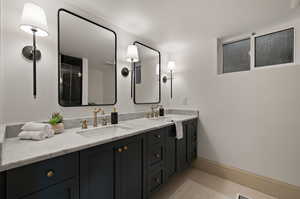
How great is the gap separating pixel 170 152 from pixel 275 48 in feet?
6.72

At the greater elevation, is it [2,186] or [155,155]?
[2,186]

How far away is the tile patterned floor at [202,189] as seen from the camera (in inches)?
65.4

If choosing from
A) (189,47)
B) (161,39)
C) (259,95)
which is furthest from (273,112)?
(161,39)

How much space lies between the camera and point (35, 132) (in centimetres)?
98

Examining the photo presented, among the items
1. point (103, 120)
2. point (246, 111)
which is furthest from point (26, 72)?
A: point (246, 111)

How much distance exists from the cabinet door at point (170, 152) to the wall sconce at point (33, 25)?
59.1 inches

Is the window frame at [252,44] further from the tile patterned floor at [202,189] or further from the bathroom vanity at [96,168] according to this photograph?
the tile patterned floor at [202,189]

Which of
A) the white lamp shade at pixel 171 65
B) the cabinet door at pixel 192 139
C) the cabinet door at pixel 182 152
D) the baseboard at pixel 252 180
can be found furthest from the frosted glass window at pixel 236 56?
the baseboard at pixel 252 180

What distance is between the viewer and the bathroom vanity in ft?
2.24

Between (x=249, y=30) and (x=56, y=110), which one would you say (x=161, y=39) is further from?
(x=56, y=110)

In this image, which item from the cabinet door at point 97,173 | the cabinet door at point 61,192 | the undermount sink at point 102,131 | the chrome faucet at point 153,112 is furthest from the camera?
the chrome faucet at point 153,112

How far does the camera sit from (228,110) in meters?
2.04

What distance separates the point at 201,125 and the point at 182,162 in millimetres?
730

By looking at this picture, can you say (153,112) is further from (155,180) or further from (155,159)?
(155,180)
